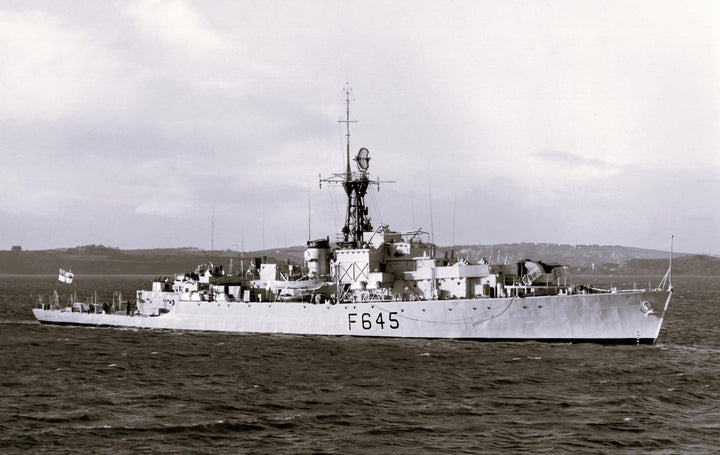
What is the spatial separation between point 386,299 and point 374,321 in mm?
1890

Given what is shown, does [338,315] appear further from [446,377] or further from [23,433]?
[23,433]

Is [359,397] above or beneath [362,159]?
beneath

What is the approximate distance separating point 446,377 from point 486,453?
10415 millimetres

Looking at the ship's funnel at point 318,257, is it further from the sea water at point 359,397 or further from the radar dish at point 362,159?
the sea water at point 359,397

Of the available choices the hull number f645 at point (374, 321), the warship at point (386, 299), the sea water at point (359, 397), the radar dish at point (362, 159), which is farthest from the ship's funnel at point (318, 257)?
the sea water at point (359, 397)

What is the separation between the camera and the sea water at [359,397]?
743 inches

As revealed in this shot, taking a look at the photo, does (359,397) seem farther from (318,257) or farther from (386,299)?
(318,257)

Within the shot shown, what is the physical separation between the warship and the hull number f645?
0.21ft

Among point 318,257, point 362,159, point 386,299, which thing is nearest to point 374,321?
point 386,299

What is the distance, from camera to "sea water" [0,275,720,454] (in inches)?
743

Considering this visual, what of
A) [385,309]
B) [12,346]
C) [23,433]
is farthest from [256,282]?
[23,433]

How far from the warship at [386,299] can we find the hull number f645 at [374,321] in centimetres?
6

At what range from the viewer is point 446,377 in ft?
92.0

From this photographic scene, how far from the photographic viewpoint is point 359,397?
24.3 meters
